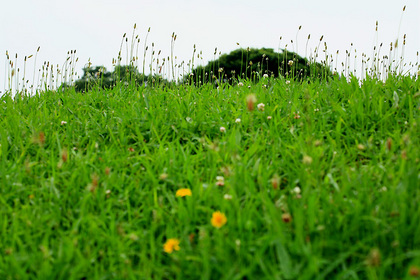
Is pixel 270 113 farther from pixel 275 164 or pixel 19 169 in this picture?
pixel 19 169

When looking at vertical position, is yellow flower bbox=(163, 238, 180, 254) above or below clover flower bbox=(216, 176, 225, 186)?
below

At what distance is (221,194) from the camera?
2.04m

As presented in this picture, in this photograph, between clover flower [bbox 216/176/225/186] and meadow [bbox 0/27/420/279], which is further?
clover flower [bbox 216/176/225/186]

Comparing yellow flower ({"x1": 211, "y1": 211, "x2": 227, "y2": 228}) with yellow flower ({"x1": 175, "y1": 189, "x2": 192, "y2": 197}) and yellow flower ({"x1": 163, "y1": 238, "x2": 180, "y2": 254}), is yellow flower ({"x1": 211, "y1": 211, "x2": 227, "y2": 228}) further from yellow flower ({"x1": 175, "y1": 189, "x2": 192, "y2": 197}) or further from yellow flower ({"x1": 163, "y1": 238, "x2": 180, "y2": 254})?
yellow flower ({"x1": 175, "y1": 189, "x2": 192, "y2": 197})

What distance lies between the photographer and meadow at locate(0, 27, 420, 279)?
162 cm

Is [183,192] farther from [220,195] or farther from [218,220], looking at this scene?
[218,220]

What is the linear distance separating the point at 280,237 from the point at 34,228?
1.33 m

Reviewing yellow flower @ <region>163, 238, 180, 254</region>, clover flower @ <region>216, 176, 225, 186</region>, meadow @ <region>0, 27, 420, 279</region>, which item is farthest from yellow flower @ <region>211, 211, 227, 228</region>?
clover flower @ <region>216, 176, 225, 186</region>

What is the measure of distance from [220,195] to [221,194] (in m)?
0.03

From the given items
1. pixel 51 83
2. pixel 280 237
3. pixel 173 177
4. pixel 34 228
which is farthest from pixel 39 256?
pixel 51 83

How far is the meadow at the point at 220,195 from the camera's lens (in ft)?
5.33

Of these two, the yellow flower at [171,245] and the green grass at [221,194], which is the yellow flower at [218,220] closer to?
the green grass at [221,194]

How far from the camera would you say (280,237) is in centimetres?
160

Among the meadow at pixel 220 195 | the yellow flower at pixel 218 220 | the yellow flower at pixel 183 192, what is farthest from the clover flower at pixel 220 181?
the yellow flower at pixel 218 220
